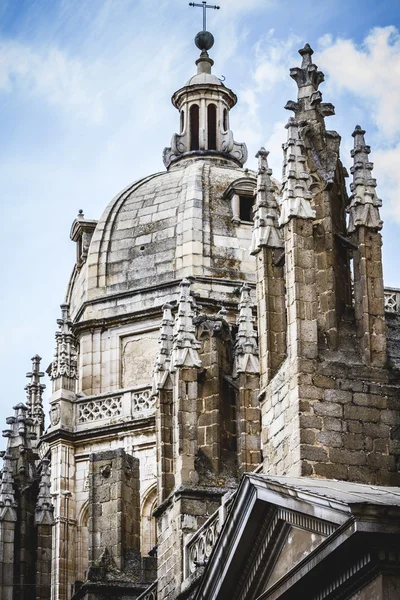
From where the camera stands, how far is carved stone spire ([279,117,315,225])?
33.2 meters

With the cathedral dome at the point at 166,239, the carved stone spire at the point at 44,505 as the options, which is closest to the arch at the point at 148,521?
the carved stone spire at the point at 44,505

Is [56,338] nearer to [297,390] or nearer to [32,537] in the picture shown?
[32,537]

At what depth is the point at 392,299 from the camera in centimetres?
3819

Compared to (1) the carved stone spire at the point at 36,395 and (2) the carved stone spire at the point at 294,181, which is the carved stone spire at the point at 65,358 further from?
(2) the carved stone spire at the point at 294,181

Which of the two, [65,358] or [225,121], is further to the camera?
[225,121]

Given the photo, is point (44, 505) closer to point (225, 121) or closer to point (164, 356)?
point (164, 356)

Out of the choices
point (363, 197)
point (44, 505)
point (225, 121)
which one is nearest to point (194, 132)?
point (225, 121)

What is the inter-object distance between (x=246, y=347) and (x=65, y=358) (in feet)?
67.2

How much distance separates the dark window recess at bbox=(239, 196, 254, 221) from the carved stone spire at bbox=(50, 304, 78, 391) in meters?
5.79

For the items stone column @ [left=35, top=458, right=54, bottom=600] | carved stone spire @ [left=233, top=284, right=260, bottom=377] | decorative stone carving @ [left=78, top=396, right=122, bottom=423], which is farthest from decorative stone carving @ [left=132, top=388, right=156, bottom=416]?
carved stone spire @ [left=233, top=284, right=260, bottom=377]

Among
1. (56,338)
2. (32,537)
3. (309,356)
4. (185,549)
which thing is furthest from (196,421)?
(56,338)

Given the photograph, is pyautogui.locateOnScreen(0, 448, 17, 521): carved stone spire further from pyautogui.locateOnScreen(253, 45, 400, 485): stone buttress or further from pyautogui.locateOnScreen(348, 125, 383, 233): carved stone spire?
pyautogui.locateOnScreen(348, 125, 383, 233): carved stone spire

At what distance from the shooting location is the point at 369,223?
109 ft

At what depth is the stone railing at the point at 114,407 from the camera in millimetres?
56562
